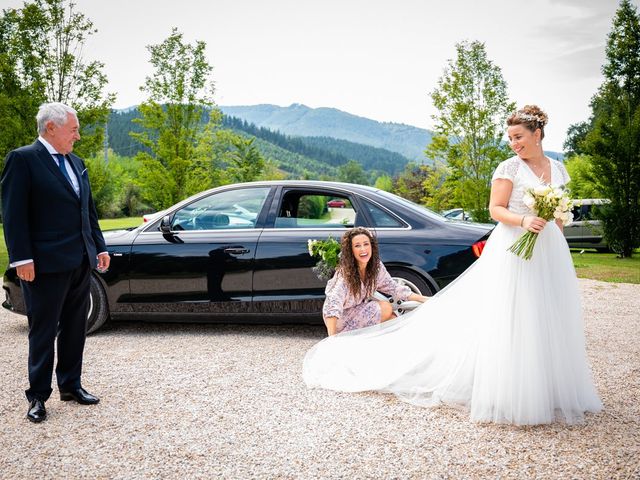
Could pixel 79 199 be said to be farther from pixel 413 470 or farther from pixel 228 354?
pixel 413 470

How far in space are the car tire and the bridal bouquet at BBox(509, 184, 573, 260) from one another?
202 cm

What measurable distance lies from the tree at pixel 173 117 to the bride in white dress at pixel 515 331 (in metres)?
15.4

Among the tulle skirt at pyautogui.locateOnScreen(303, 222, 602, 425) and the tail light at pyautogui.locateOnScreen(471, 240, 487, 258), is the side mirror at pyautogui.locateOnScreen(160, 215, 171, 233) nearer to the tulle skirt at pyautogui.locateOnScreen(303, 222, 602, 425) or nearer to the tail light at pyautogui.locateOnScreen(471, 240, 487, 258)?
the tulle skirt at pyautogui.locateOnScreen(303, 222, 602, 425)

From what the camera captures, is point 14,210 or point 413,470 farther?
point 14,210

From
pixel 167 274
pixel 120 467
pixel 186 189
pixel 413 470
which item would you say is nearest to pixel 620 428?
pixel 413 470

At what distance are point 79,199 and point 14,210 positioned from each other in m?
0.45

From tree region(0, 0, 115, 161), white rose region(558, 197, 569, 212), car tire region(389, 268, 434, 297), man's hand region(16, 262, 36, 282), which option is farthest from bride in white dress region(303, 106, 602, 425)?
tree region(0, 0, 115, 161)

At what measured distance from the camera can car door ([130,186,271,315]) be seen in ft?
20.0

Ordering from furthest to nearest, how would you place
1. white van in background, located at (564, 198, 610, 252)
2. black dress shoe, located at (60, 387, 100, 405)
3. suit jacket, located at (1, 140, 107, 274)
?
white van in background, located at (564, 198, 610, 252) < black dress shoe, located at (60, 387, 100, 405) < suit jacket, located at (1, 140, 107, 274)

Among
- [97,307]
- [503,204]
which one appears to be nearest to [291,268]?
[97,307]

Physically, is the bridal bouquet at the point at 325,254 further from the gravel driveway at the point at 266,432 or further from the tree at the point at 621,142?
the tree at the point at 621,142

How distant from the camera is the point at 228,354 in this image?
559 cm

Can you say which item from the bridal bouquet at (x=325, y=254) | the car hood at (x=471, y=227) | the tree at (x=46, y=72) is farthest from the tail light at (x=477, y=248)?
the tree at (x=46, y=72)

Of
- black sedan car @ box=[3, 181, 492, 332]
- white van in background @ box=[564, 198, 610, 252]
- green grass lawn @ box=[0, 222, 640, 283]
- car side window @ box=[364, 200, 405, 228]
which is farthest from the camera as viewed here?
white van in background @ box=[564, 198, 610, 252]
